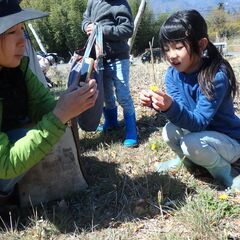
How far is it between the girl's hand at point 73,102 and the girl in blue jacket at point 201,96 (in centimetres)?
45

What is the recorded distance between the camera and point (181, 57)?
2.36 meters

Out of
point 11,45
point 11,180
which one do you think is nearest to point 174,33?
point 11,45

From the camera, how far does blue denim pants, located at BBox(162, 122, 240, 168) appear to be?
237 cm

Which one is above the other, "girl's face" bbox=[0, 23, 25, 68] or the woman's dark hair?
"girl's face" bbox=[0, 23, 25, 68]

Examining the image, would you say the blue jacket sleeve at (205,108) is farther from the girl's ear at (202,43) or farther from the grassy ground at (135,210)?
the grassy ground at (135,210)

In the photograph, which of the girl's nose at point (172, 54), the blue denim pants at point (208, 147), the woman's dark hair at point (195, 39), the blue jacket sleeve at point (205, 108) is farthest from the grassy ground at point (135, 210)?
the girl's nose at point (172, 54)

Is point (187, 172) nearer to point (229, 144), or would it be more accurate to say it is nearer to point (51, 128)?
point (229, 144)

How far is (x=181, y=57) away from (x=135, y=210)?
2.87 ft

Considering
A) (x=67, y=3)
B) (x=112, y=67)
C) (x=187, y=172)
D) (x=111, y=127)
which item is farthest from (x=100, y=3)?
(x=67, y=3)

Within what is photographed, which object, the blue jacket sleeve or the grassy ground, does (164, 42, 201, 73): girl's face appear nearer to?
the blue jacket sleeve

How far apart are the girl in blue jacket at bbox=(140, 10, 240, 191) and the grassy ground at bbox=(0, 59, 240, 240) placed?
0.57ft

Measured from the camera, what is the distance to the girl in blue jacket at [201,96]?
7.59 ft

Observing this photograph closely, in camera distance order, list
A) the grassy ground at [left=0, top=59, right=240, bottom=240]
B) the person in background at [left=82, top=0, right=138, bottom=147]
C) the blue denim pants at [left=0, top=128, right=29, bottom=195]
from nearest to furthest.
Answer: the grassy ground at [left=0, top=59, right=240, bottom=240] < the blue denim pants at [left=0, top=128, right=29, bottom=195] < the person in background at [left=82, top=0, right=138, bottom=147]

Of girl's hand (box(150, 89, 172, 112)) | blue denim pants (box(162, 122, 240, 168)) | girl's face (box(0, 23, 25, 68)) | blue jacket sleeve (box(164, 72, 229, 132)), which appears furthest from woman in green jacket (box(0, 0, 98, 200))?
blue denim pants (box(162, 122, 240, 168))
